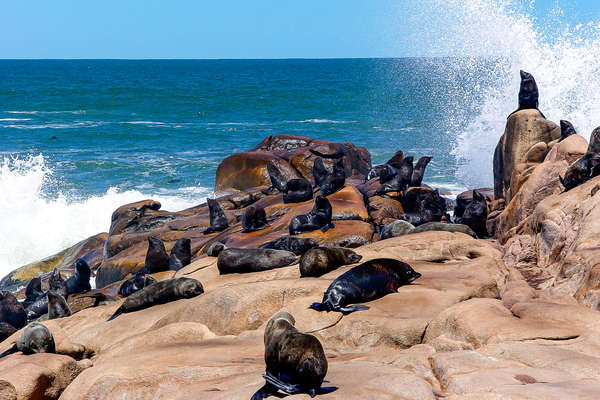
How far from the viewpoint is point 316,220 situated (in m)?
12.4

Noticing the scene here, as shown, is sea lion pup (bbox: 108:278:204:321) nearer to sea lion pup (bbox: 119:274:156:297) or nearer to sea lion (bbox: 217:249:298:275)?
sea lion (bbox: 217:249:298:275)

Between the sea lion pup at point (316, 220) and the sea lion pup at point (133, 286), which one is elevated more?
the sea lion pup at point (316, 220)

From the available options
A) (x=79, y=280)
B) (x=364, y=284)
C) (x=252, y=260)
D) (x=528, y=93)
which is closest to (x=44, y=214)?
(x=79, y=280)

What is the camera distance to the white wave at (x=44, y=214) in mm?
23219

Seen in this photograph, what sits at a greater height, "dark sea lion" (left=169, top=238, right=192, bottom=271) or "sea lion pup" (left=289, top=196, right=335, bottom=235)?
"sea lion pup" (left=289, top=196, right=335, bottom=235)

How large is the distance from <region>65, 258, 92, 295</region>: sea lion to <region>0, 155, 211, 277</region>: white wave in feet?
28.9

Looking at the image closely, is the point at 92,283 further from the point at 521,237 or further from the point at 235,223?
the point at 521,237

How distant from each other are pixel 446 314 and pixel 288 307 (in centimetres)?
188

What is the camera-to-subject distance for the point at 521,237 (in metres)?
9.82

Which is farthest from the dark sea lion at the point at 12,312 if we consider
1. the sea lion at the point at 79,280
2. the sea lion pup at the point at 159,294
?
the sea lion pup at the point at 159,294

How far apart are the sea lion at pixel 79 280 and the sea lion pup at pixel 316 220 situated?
4801 mm

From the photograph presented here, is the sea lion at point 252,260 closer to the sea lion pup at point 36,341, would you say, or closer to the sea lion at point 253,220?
the sea lion pup at point 36,341

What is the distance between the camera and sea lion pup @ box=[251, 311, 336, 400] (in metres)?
4.82

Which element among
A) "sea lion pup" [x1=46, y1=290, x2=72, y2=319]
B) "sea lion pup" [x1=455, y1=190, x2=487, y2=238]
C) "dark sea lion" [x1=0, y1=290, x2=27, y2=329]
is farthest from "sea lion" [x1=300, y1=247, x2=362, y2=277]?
"dark sea lion" [x1=0, y1=290, x2=27, y2=329]
